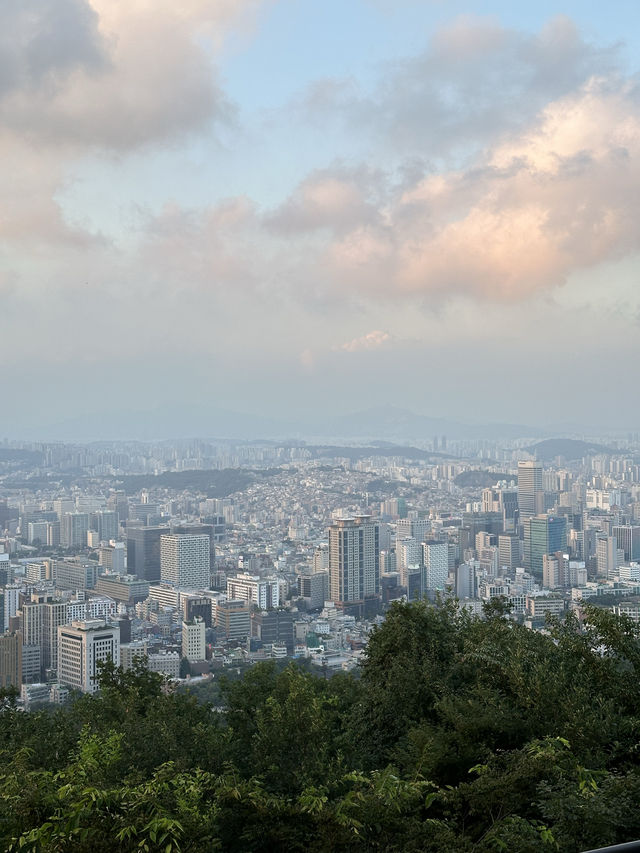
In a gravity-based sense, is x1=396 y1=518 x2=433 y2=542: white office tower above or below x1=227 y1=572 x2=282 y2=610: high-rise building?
above

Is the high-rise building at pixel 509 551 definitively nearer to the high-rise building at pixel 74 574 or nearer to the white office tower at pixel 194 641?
the white office tower at pixel 194 641

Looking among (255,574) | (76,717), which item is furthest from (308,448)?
(76,717)

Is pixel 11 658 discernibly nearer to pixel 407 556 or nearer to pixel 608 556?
pixel 407 556

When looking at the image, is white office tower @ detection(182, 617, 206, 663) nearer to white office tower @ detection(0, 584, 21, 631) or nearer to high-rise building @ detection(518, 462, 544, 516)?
white office tower @ detection(0, 584, 21, 631)

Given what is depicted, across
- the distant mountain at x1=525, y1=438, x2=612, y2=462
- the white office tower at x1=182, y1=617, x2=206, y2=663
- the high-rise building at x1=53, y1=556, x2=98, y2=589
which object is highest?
the distant mountain at x1=525, y1=438, x2=612, y2=462

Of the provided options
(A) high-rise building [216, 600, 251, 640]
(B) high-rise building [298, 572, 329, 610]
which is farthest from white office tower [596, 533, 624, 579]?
(A) high-rise building [216, 600, 251, 640]

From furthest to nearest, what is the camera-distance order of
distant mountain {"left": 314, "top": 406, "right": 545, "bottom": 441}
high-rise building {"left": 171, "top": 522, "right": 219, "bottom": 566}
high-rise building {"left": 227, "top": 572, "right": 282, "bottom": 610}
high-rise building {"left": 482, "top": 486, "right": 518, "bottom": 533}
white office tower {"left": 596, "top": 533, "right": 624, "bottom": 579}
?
distant mountain {"left": 314, "top": 406, "right": 545, "bottom": 441}, high-rise building {"left": 482, "top": 486, "right": 518, "bottom": 533}, high-rise building {"left": 171, "top": 522, "right": 219, "bottom": 566}, white office tower {"left": 596, "top": 533, "right": 624, "bottom": 579}, high-rise building {"left": 227, "top": 572, "right": 282, "bottom": 610}

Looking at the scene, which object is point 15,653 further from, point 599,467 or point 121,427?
point 121,427
